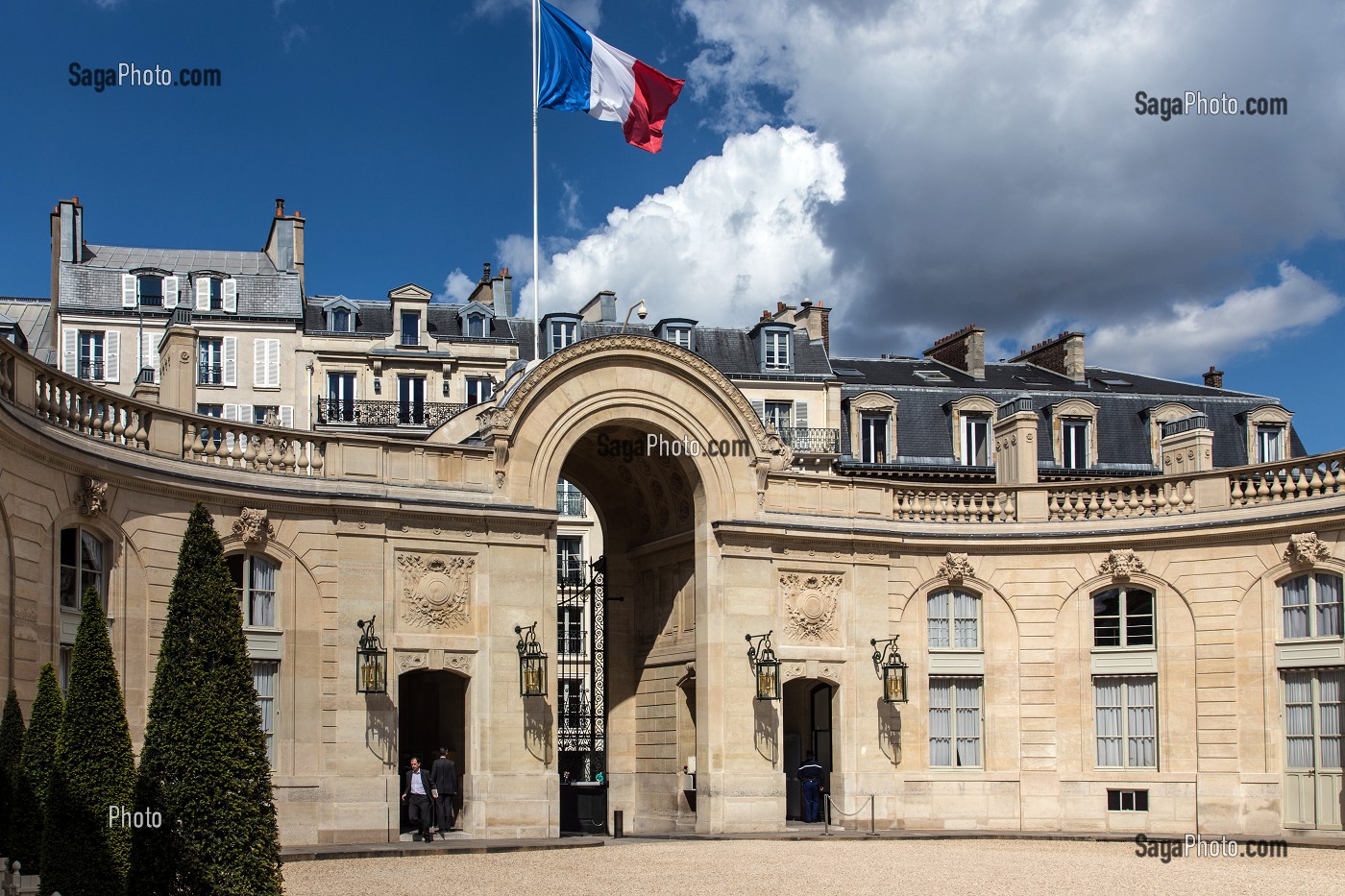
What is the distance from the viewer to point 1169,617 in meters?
30.2

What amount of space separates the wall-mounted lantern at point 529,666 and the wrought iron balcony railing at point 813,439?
1917 centimetres

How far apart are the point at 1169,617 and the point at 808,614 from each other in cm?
648

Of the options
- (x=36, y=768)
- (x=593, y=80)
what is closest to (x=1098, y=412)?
(x=593, y=80)

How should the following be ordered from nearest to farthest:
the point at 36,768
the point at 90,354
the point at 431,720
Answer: the point at 36,768
the point at 431,720
the point at 90,354

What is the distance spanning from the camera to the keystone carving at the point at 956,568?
3142cm

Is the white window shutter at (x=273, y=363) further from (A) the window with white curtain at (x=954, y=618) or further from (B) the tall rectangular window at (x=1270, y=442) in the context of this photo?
(B) the tall rectangular window at (x=1270, y=442)

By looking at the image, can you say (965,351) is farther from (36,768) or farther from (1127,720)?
(36,768)

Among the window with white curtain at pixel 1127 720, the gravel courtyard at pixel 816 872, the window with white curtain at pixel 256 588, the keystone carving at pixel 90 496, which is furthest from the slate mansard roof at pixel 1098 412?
the keystone carving at pixel 90 496

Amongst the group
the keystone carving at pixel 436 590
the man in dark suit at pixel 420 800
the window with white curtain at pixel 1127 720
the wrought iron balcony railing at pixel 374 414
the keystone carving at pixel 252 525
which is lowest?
the man in dark suit at pixel 420 800

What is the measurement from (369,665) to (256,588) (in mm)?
2114

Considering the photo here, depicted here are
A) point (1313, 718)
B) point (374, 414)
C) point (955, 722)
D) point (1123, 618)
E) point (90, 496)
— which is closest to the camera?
point (90, 496)

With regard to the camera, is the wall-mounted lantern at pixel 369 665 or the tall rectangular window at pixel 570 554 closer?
the wall-mounted lantern at pixel 369 665

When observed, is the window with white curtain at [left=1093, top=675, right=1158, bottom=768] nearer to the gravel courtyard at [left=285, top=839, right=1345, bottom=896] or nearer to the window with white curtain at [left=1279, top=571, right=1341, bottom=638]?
the window with white curtain at [left=1279, top=571, right=1341, bottom=638]

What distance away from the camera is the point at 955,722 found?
3134cm
